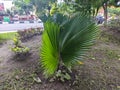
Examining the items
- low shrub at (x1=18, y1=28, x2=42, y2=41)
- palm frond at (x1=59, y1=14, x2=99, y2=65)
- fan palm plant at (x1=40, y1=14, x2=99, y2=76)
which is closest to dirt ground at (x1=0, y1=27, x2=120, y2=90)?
fan palm plant at (x1=40, y1=14, x2=99, y2=76)

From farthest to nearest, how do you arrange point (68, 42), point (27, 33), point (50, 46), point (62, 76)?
point (27, 33), point (62, 76), point (68, 42), point (50, 46)

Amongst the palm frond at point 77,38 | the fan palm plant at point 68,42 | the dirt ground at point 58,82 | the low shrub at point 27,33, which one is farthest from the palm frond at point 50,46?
the low shrub at point 27,33

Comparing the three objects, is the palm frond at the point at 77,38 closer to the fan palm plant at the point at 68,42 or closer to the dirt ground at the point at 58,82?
the fan palm plant at the point at 68,42

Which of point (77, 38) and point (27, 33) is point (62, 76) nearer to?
point (77, 38)

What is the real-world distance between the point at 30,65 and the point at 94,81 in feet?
4.27

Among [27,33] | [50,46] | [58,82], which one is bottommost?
[58,82]

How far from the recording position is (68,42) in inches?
124

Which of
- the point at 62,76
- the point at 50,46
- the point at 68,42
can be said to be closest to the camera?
the point at 50,46

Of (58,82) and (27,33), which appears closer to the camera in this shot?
(58,82)

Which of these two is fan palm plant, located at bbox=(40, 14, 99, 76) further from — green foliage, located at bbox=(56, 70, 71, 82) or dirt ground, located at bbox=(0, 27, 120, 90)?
dirt ground, located at bbox=(0, 27, 120, 90)

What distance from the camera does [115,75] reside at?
4.07 metres

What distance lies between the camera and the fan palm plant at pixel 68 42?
301cm

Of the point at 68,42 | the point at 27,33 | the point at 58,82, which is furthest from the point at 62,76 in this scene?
the point at 27,33

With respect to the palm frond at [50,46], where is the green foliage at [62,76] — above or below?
below
